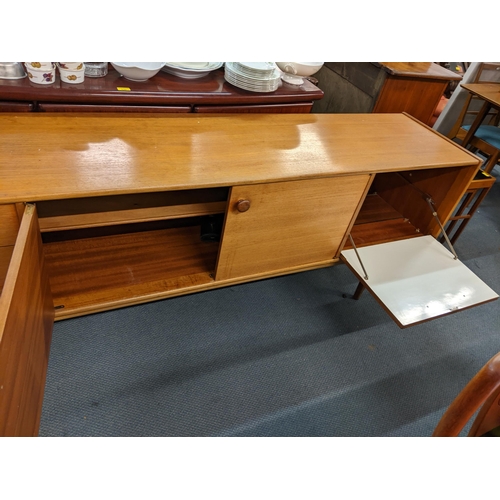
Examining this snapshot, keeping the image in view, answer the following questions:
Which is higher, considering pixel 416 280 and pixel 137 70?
pixel 137 70

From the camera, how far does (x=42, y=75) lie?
1.03m

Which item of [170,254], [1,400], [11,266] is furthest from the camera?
[170,254]

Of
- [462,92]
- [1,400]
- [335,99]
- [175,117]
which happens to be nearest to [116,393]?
[1,400]

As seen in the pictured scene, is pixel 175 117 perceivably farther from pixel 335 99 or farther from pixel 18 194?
pixel 335 99

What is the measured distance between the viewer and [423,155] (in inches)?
54.0

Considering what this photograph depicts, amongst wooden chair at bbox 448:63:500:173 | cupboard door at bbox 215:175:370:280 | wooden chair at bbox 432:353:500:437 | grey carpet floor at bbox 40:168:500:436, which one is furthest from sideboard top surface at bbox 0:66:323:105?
wooden chair at bbox 448:63:500:173

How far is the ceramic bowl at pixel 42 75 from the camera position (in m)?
1.01

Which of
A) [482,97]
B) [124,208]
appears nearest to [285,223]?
[124,208]

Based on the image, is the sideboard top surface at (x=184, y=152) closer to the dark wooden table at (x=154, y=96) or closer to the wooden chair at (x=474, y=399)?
the dark wooden table at (x=154, y=96)

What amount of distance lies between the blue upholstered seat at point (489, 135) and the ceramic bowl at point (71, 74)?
2.39m

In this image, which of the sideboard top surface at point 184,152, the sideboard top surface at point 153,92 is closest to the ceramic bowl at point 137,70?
the sideboard top surface at point 153,92

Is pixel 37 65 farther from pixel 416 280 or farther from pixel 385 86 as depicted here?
pixel 385 86

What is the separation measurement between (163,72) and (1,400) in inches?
42.8

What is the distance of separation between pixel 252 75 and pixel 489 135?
197 cm
